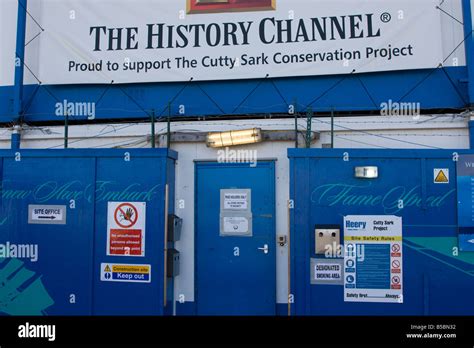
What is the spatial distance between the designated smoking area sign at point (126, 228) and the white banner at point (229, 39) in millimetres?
2337

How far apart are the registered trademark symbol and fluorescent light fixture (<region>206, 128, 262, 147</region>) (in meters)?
2.63

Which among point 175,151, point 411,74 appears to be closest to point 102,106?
point 175,151

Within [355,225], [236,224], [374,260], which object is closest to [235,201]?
[236,224]

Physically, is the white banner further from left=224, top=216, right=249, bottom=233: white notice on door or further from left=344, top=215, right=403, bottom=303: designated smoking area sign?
left=344, top=215, right=403, bottom=303: designated smoking area sign

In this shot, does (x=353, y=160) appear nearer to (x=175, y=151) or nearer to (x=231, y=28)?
(x=175, y=151)

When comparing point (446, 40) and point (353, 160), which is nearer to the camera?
point (353, 160)

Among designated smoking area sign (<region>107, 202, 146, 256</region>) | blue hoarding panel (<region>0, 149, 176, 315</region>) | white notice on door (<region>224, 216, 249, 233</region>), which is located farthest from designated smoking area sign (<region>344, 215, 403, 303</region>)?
designated smoking area sign (<region>107, 202, 146, 256</region>)

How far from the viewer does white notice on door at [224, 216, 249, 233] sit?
228 inches

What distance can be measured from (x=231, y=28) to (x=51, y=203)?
3892 millimetres

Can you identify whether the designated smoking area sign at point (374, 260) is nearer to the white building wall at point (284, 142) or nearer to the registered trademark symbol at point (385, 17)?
the white building wall at point (284, 142)

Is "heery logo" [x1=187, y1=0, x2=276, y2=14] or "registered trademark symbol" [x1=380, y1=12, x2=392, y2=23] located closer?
"registered trademark symbol" [x1=380, y1=12, x2=392, y2=23]

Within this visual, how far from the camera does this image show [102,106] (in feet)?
22.3

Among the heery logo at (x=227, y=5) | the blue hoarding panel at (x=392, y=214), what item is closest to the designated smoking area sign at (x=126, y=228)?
the blue hoarding panel at (x=392, y=214)
